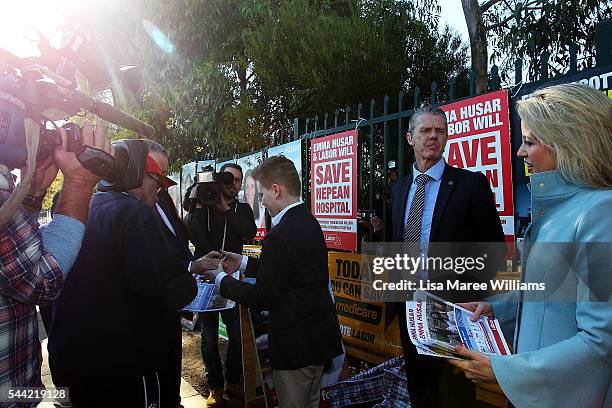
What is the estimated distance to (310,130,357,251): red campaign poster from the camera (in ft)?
14.7

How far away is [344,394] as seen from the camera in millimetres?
3393

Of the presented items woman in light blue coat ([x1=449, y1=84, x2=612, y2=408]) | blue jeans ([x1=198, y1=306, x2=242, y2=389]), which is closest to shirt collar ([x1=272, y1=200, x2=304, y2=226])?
woman in light blue coat ([x1=449, y1=84, x2=612, y2=408])

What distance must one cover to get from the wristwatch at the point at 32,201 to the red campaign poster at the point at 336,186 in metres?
3.27

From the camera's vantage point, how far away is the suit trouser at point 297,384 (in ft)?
8.46

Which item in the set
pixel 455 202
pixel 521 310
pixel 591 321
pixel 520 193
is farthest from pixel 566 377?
pixel 520 193

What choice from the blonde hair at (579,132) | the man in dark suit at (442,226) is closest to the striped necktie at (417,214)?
the man in dark suit at (442,226)

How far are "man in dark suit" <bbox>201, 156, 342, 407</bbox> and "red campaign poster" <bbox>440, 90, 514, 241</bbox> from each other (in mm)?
1397

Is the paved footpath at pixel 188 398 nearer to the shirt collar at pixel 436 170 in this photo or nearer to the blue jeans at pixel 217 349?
the blue jeans at pixel 217 349

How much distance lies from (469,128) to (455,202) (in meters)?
0.94

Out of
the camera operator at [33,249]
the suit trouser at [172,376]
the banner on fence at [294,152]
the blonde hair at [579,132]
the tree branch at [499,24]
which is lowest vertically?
the suit trouser at [172,376]

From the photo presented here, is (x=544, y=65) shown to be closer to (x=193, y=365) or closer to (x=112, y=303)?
(x=112, y=303)

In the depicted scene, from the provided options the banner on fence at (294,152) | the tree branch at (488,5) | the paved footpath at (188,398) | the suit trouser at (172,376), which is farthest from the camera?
the tree branch at (488,5)

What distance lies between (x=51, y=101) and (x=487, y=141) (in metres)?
2.81

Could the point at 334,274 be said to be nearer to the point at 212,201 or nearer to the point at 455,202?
the point at 212,201
